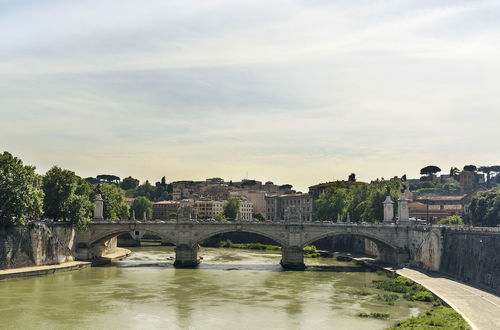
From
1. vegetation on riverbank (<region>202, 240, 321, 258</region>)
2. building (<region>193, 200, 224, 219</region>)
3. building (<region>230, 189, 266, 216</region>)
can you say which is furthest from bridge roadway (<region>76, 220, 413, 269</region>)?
building (<region>230, 189, 266, 216</region>)

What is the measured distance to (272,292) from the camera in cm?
4603

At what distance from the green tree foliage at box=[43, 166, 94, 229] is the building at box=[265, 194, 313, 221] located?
65722 millimetres

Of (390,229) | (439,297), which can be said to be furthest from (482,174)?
(439,297)

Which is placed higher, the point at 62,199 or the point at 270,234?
the point at 62,199

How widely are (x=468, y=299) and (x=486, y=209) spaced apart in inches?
1842

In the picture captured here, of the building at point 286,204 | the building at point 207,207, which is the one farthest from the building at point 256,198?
the building at point 207,207

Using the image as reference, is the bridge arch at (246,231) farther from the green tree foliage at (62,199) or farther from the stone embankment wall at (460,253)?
the stone embankment wall at (460,253)

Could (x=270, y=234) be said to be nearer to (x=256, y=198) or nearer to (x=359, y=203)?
(x=359, y=203)

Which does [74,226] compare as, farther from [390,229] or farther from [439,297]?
[439,297]

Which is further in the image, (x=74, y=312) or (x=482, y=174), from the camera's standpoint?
(x=482, y=174)

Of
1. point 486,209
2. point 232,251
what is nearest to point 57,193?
point 232,251

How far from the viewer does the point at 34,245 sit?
181ft

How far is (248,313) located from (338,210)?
168 ft

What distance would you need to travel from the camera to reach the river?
34906 millimetres
